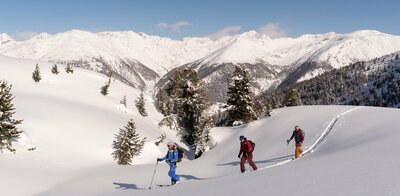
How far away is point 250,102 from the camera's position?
52594mm

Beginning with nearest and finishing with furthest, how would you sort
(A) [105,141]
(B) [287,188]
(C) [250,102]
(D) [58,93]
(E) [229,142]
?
(B) [287,188] → (E) [229,142] → (A) [105,141] → (C) [250,102] → (D) [58,93]

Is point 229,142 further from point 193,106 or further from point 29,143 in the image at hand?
point 29,143

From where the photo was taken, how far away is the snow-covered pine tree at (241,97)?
52.2 metres

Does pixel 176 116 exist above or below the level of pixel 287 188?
above

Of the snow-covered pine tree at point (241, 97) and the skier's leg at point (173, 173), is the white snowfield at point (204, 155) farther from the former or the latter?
the snow-covered pine tree at point (241, 97)

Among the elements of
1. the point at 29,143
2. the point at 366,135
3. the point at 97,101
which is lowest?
the point at 366,135

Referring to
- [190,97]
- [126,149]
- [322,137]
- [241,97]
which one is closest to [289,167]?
[322,137]

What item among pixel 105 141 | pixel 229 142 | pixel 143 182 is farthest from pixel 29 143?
pixel 229 142

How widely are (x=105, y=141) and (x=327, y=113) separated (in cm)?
2542

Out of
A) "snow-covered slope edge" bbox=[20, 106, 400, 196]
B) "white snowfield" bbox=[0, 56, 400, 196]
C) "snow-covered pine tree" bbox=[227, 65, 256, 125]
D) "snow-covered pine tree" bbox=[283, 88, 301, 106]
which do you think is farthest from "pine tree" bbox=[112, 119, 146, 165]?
"snow-covered pine tree" bbox=[283, 88, 301, 106]

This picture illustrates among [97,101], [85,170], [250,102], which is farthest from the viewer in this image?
[97,101]

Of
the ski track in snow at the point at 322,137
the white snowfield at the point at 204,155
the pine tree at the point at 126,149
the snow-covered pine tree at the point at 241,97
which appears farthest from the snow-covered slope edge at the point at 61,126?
the ski track in snow at the point at 322,137

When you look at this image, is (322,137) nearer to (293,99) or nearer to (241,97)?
(241,97)

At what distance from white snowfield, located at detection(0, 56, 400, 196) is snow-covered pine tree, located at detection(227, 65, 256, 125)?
5.72m
